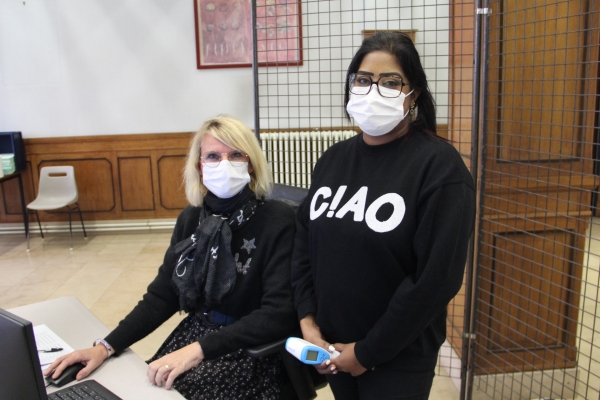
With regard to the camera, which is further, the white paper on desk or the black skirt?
the black skirt

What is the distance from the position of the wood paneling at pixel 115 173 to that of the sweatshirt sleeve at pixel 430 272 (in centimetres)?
434

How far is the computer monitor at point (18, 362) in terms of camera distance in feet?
2.75

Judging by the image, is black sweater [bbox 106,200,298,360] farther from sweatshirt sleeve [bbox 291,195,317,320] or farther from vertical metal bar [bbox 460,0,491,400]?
vertical metal bar [bbox 460,0,491,400]

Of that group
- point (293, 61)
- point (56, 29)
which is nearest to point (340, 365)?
point (293, 61)

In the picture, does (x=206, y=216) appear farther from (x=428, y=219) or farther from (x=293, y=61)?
(x=293, y=61)

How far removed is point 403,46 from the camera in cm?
130

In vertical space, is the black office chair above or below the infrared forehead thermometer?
below

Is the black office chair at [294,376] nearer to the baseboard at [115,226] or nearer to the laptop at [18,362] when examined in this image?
Result: the laptop at [18,362]

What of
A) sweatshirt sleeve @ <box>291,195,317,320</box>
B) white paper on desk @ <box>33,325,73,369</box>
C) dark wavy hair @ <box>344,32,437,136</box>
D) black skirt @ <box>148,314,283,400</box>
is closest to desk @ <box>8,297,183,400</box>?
white paper on desk @ <box>33,325,73,369</box>

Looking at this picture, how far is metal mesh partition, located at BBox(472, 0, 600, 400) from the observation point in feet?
6.71

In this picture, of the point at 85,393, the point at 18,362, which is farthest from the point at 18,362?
the point at 85,393

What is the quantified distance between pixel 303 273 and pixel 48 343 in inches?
29.4

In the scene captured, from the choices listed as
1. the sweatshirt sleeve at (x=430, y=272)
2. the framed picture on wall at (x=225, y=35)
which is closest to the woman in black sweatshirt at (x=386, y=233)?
the sweatshirt sleeve at (x=430, y=272)

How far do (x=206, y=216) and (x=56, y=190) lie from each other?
4097 mm
